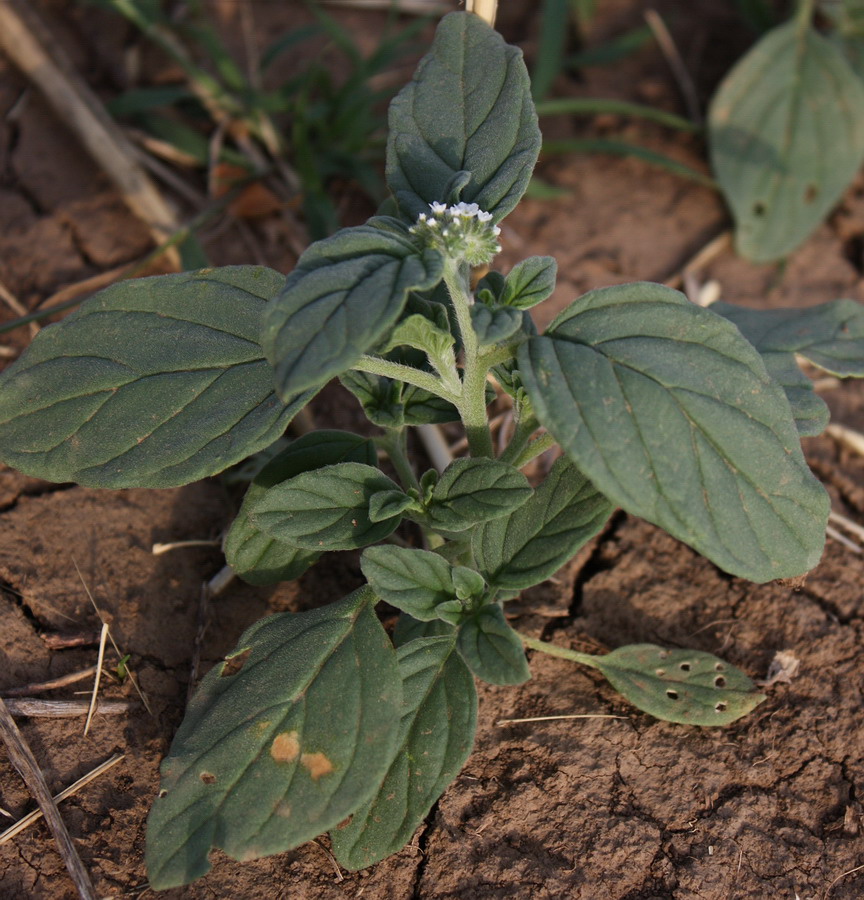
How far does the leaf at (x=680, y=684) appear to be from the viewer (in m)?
2.34

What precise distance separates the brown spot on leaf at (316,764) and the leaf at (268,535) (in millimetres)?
533

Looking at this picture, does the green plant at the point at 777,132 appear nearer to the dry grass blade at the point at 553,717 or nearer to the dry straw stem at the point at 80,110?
the dry straw stem at the point at 80,110

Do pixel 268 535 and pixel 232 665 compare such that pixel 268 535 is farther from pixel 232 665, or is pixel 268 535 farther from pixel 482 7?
pixel 482 7

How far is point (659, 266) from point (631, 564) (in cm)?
157

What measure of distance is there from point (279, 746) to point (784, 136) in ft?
11.3

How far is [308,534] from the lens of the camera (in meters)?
2.15

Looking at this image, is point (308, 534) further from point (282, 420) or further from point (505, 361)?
point (505, 361)

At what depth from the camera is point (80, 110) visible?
12.0 ft

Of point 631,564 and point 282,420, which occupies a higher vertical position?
point 282,420

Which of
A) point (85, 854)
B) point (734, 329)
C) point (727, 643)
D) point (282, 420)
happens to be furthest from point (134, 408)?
point (727, 643)

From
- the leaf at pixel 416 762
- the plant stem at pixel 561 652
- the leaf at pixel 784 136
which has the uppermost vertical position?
the leaf at pixel 416 762

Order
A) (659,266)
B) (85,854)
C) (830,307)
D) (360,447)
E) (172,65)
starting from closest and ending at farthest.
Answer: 1. (85,854)
2. (360,447)
3. (830,307)
4. (659,266)
5. (172,65)

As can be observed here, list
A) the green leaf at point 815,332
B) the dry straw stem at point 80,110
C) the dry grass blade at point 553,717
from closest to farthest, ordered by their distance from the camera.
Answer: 1. the dry grass blade at point 553,717
2. the green leaf at point 815,332
3. the dry straw stem at point 80,110

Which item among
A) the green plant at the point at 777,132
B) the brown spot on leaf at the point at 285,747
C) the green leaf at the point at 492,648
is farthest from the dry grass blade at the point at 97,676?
the green plant at the point at 777,132
